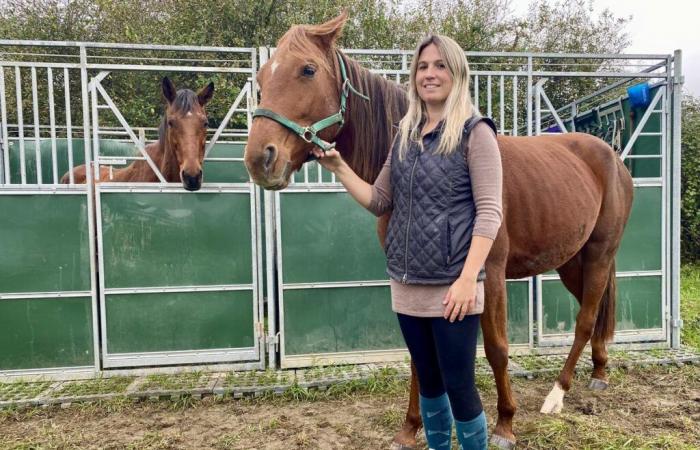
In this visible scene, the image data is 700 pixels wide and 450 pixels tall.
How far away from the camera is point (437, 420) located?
6.18 feet

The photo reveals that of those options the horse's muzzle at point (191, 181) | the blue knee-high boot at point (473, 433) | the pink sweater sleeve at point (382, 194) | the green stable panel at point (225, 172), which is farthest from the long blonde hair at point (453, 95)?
the green stable panel at point (225, 172)

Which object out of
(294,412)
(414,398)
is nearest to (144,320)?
(294,412)

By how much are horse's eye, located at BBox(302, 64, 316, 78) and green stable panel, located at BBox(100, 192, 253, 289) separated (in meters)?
1.94

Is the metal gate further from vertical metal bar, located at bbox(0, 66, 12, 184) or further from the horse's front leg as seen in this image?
the horse's front leg

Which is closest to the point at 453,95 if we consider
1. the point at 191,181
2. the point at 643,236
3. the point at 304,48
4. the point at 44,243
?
the point at 304,48

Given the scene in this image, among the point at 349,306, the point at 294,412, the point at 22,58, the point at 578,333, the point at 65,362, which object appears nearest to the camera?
the point at 294,412

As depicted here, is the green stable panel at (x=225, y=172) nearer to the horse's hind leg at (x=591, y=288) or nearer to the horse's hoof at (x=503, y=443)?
the horse's hind leg at (x=591, y=288)

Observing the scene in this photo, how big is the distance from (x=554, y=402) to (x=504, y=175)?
62.0 inches

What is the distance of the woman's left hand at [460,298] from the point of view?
1.50m

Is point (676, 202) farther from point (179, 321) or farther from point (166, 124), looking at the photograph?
point (166, 124)

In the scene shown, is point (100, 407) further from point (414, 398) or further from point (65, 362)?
point (414, 398)

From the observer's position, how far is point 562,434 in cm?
262

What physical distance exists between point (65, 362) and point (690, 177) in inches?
359

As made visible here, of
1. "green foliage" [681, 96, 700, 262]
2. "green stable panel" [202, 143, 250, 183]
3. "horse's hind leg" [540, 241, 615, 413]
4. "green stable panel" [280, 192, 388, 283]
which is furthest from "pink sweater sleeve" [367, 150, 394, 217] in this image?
"green foliage" [681, 96, 700, 262]
